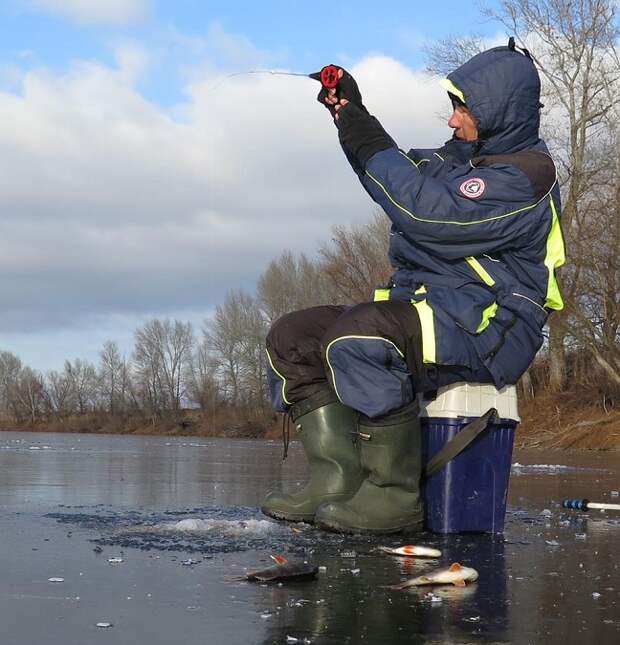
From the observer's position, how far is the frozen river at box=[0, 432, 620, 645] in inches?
74.5

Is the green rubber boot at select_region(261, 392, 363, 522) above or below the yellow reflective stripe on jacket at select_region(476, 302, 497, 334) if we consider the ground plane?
below

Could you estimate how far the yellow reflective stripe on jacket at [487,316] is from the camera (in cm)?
338

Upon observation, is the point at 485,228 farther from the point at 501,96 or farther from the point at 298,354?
the point at 298,354

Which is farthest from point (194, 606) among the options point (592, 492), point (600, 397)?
point (600, 397)

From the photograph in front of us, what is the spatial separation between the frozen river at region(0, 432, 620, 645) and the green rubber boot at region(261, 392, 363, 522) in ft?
0.49

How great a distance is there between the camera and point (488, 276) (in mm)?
3412

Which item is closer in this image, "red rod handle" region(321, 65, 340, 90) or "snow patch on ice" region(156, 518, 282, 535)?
"snow patch on ice" region(156, 518, 282, 535)

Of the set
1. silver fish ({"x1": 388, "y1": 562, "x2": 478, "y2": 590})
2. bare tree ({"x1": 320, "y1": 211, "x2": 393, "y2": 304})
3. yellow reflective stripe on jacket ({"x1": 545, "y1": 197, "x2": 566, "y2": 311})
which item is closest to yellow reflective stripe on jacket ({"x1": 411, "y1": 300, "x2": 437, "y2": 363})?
yellow reflective stripe on jacket ({"x1": 545, "y1": 197, "x2": 566, "y2": 311})

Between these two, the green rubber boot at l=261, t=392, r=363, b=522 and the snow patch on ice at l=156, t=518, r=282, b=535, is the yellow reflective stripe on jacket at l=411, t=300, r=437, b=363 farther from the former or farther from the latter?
the snow patch on ice at l=156, t=518, r=282, b=535

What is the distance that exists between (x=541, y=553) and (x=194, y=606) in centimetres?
128

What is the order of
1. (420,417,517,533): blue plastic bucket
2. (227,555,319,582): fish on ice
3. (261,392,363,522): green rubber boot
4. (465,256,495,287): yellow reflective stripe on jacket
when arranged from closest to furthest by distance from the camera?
(227,555,319,582): fish on ice
(465,256,495,287): yellow reflective stripe on jacket
(420,417,517,533): blue plastic bucket
(261,392,363,522): green rubber boot

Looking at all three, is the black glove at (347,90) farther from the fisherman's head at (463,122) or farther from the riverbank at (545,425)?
the riverbank at (545,425)

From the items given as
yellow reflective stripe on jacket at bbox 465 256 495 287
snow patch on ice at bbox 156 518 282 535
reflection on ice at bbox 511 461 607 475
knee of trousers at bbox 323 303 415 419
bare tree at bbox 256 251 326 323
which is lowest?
reflection on ice at bbox 511 461 607 475

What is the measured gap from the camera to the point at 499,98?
3.51 meters
